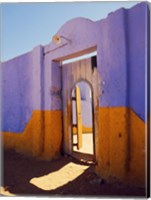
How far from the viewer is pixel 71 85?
480cm

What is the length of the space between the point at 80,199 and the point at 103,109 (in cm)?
120

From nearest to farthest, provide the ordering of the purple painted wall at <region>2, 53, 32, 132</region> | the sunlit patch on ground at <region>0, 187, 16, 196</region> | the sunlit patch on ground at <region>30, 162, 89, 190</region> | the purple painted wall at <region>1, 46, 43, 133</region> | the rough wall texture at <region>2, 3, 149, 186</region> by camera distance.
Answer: the rough wall texture at <region>2, 3, 149, 186</region> < the sunlit patch on ground at <region>0, 187, 16, 196</region> < the sunlit patch on ground at <region>30, 162, 89, 190</region> < the purple painted wall at <region>1, 46, 43, 133</region> < the purple painted wall at <region>2, 53, 32, 132</region>

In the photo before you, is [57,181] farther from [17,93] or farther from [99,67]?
[17,93]

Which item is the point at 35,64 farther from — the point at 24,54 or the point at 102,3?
the point at 102,3

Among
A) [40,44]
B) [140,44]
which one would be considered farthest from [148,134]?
[40,44]

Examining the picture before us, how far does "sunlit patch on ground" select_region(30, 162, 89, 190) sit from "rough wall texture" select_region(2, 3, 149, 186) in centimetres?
44

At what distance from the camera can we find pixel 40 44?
5090mm

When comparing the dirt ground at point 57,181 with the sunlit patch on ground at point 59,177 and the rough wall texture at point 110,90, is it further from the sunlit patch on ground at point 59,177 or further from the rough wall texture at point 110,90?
the rough wall texture at point 110,90

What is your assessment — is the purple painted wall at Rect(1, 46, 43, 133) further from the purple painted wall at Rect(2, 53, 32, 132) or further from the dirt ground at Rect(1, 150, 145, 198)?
the dirt ground at Rect(1, 150, 145, 198)

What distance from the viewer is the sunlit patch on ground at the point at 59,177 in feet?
12.4

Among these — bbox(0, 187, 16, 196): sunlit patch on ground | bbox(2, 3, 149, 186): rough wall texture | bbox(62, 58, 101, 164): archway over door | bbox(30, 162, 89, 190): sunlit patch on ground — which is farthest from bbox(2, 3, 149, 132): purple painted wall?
bbox(0, 187, 16, 196): sunlit patch on ground

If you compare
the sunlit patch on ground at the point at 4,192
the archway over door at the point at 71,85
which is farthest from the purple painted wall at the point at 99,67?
the sunlit patch on ground at the point at 4,192

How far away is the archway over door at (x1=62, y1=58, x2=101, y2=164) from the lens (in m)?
4.27

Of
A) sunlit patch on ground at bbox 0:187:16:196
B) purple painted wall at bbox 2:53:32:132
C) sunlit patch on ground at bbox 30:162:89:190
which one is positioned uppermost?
purple painted wall at bbox 2:53:32:132
